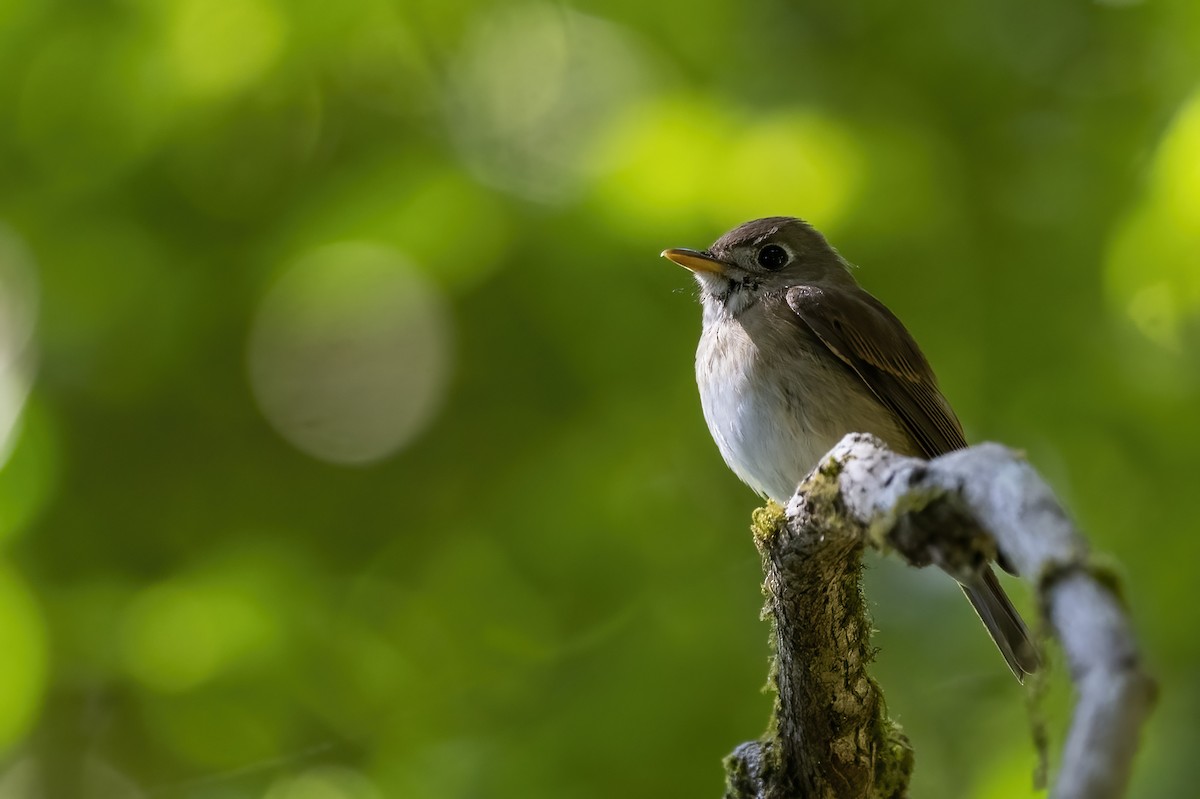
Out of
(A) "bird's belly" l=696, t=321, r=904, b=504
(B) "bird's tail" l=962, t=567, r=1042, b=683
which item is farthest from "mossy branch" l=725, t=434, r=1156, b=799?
(B) "bird's tail" l=962, t=567, r=1042, b=683

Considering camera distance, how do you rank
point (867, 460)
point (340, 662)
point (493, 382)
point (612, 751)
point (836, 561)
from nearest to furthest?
1. point (867, 460)
2. point (836, 561)
3. point (612, 751)
4. point (340, 662)
5. point (493, 382)

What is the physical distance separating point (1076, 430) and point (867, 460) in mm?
2341

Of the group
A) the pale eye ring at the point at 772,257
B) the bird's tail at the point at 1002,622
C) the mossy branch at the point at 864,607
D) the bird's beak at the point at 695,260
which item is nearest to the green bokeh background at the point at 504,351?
the bird's beak at the point at 695,260

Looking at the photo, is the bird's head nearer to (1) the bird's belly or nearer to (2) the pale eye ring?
(2) the pale eye ring

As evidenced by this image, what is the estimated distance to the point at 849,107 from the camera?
4867 millimetres

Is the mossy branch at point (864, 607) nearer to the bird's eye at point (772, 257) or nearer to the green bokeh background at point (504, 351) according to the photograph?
the green bokeh background at point (504, 351)

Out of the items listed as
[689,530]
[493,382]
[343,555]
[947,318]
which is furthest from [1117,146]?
[343,555]

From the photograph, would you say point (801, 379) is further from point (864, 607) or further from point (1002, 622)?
point (864, 607)

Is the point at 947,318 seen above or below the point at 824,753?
above

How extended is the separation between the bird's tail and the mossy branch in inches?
40.7

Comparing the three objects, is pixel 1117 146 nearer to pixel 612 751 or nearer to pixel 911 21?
pixel 911 21

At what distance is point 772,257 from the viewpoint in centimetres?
543

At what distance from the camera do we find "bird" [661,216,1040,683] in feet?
14.9

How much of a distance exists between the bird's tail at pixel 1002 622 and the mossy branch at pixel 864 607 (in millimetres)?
1034
